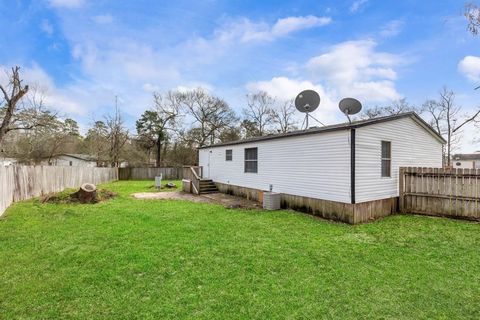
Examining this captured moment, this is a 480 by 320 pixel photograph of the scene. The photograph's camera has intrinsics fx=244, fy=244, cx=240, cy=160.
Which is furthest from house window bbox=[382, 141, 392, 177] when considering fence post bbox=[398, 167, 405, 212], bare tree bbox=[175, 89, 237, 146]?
bare tree bbox=[175, 89, 237, 146]

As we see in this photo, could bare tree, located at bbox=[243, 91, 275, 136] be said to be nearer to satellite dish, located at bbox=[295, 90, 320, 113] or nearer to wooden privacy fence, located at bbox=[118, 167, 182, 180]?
wooden privacy fence, located at bbox=[118, 167, 182, 180]

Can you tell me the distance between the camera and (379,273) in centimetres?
374

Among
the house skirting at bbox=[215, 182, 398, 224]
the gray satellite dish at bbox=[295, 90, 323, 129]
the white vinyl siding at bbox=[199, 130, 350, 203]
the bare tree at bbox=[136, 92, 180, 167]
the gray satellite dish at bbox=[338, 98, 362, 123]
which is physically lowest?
the house skirting at bbox=[215, 182, 398, 224]

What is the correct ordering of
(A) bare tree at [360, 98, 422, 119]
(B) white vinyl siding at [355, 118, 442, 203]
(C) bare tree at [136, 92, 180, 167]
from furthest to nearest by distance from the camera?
(C) bare tree at [136, 92, 180, 167], (A) bare tree at [360, 98, 422, 119], (B) white vinyl siding at [355, 118, 442, 203]

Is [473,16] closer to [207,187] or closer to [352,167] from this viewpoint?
[352,167]

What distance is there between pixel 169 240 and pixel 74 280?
1.93 metres

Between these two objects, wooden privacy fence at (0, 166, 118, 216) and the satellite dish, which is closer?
wooden privacy fence at (0, 166, 118, 216)

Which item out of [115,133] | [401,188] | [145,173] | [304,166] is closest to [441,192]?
[401,188]

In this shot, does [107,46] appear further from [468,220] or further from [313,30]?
[468,220]

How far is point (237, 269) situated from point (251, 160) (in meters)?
7.62

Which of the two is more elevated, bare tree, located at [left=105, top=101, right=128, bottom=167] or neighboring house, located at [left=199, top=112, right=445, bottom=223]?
bare tree, located at [left=105, top=101, right=128, bottom=167]

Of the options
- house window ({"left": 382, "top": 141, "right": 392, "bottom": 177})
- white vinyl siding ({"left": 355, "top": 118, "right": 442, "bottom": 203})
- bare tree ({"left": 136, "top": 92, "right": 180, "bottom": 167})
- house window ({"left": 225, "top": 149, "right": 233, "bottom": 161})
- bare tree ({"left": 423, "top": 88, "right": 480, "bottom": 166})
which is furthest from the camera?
bare tree ({"left": 136, "top": 92, "right": 180, "bottom": 167})

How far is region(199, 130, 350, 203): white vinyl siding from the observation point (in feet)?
23.8

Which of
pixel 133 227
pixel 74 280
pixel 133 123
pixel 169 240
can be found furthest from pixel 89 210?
pixel 133 123
